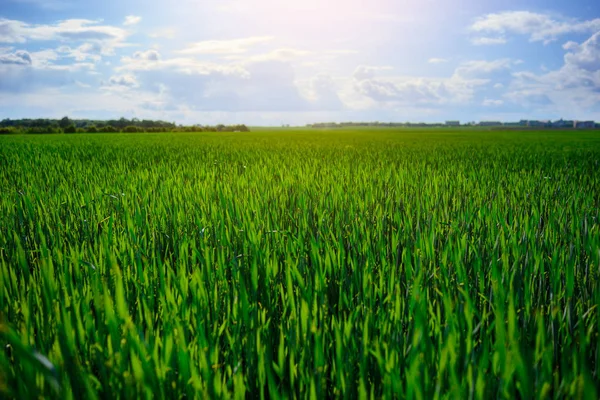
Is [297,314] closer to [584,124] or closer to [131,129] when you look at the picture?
[131,129]

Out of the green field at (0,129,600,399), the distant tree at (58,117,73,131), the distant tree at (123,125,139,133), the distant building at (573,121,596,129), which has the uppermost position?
the distant building at (573,121,596,129)

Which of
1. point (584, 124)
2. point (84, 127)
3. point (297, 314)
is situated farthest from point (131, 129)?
point (584, 124)

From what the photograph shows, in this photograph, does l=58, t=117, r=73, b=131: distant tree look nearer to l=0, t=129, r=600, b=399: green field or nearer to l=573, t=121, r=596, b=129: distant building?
l=0, t=129, r=600, b=399: green field

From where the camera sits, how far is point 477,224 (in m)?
2.71

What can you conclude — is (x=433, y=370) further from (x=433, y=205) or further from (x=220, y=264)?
(x=433, y=205)

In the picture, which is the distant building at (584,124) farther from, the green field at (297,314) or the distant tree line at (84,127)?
the green field at (297,314)

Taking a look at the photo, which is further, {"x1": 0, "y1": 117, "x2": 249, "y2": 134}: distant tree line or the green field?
{"x1": 0, "y1": 117, "x2": 249, "y2": 134}: distant tree line

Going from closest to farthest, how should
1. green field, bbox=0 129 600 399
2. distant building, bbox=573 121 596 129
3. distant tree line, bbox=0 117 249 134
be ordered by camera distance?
green field, bbox=0 129 600 399 < distant tree line, bbox=0 117 249 134 < distant building, bbox=573 121 596 129

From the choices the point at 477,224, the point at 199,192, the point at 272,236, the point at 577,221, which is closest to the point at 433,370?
the point at 272,236

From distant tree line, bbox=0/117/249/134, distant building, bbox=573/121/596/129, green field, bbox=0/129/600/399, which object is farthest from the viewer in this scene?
distant building, bbox=573/121/596/129

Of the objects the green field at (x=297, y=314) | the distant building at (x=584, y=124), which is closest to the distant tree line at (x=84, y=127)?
the green field at (x=297, y=314)

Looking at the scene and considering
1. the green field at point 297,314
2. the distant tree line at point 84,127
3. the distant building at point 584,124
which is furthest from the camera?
the distant building at point 584,124

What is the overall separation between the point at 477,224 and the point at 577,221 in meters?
0.60

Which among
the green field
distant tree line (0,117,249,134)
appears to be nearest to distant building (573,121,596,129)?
distant tree line (0,117,249,134)
